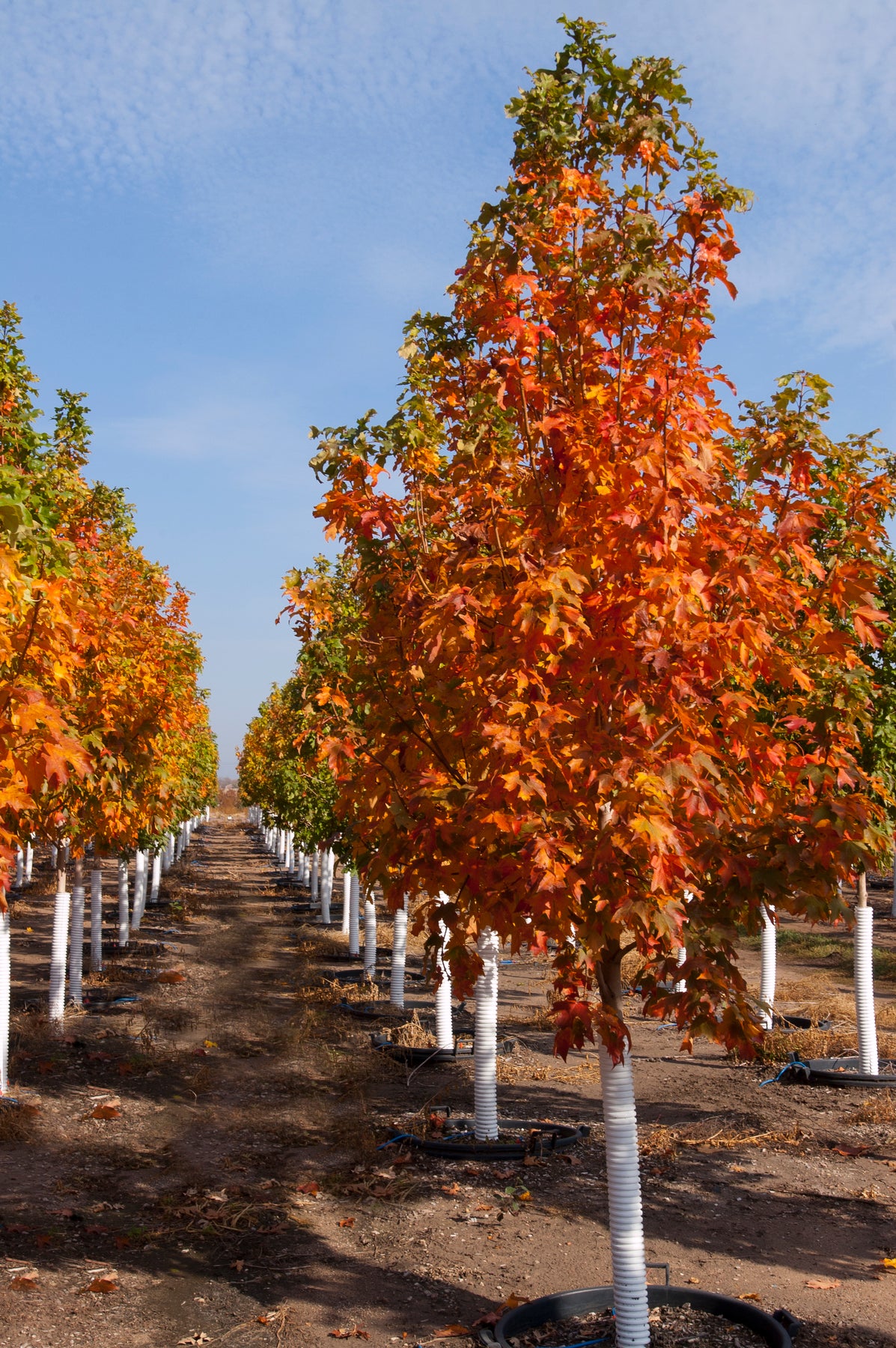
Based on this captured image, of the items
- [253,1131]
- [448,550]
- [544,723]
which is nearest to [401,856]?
[544,723]

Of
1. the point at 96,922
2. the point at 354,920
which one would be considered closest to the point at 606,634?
the point at 96,922

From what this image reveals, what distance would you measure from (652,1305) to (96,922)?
14.1 meters

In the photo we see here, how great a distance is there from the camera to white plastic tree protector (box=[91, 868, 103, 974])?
55.1 feet

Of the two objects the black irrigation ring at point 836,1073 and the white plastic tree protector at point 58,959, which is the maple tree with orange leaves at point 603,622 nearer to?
the black irrigation ring at point 836,1073

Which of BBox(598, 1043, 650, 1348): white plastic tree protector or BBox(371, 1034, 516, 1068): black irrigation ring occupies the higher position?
BBox(598, 1043, 650, 1348): white plastic tree protector

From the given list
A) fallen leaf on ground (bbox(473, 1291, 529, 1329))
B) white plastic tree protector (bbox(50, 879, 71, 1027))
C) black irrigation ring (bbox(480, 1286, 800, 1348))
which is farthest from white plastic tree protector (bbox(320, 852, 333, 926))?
black irrigation ring (bbox(480, 1286, 800, 1348))

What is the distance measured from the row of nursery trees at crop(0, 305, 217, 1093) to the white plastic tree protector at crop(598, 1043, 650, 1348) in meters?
2.97

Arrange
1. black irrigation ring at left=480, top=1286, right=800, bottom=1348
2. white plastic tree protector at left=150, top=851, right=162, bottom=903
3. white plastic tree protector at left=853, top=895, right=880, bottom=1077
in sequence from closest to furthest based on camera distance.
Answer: black irrigation ring at left=480, top=1286, right=800, bottom=1348, white plastic tree protector at left=853, top=895, right=880, bottom=1077, white plastic tree protector at left=150, top=851, right=162, bottom=903

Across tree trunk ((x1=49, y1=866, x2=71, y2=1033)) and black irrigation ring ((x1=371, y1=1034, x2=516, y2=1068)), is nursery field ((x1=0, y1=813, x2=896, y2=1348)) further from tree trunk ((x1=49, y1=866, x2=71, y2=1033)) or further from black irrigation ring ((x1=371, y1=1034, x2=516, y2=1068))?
tree trunk ((x1=49, y1=866, x2=71, y2=1033))

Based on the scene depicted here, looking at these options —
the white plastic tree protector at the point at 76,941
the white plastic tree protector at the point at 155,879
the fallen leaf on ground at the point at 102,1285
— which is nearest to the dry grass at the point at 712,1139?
the fallen leaf on ground at the point at 102,1285

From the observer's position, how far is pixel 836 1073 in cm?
1048

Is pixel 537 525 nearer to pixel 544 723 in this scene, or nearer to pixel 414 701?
pixel 414 701

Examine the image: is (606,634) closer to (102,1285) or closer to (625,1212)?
(625,1212)

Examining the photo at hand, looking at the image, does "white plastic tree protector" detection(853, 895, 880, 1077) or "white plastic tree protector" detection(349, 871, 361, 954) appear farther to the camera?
"white plastic tree protector" detection(349, 871, 361, 954)
